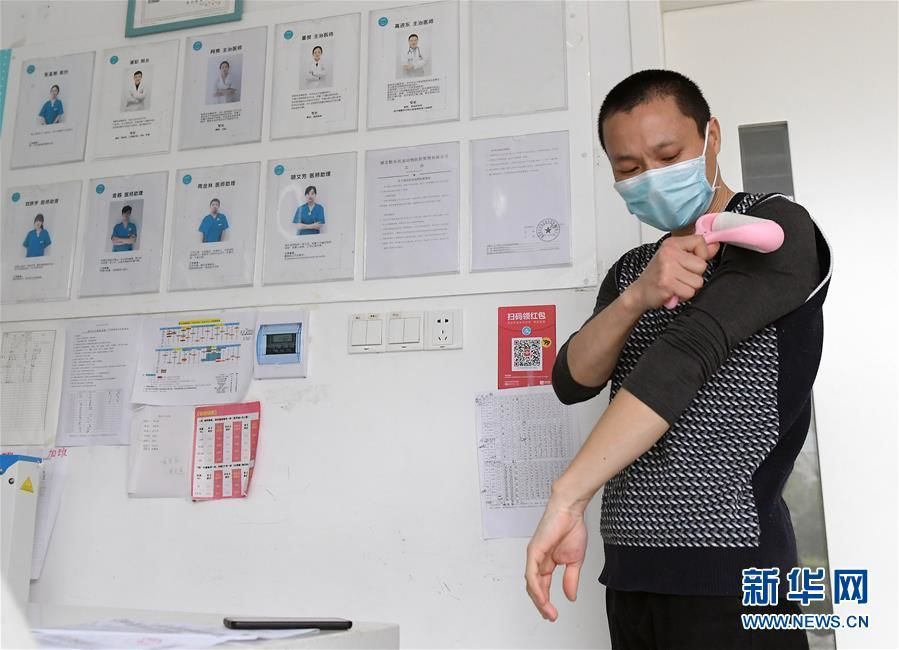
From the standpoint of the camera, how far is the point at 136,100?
223cm

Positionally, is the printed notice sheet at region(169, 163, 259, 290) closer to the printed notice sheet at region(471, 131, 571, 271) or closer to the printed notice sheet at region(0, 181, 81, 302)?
the printed notice sheet at region(0, 181, 81, 302)

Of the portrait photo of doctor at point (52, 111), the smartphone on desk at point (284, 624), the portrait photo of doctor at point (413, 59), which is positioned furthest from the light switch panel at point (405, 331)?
the portrait photo of doctor at point (52, 111)

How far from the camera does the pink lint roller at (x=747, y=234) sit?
3.09 feet

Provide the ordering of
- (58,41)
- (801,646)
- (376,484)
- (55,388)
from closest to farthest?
(801,646)
(376,484)
(55,388)
(58,41)

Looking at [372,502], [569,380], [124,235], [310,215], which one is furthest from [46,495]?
[569,380]

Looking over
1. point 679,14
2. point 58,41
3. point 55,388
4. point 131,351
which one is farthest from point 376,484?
point 58,41

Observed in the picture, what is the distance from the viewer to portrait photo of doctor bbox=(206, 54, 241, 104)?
2.16 meters

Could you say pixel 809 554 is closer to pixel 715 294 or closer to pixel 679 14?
pixel 715 294

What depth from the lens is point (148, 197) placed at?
2.16 m

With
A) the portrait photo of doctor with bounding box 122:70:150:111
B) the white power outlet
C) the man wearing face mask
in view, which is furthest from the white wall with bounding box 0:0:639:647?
the man wearing face mask

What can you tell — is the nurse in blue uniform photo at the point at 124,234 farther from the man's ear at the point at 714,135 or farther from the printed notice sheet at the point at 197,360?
the man's ear at the point at 714,135

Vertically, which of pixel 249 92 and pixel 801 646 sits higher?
pixel 249 92

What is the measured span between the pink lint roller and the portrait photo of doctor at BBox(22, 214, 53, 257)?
1.83m

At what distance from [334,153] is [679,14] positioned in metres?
0.91
